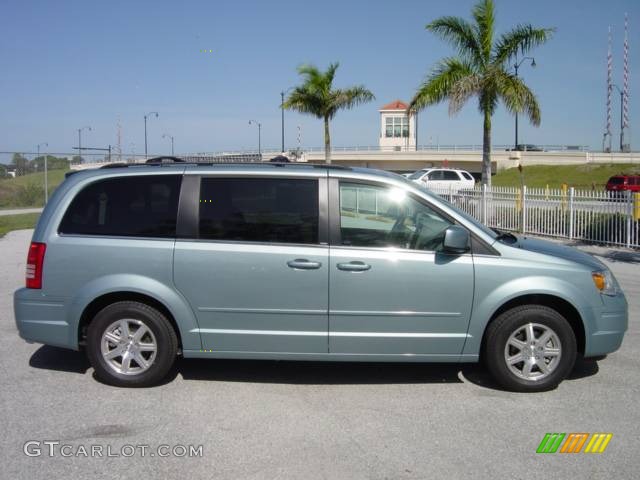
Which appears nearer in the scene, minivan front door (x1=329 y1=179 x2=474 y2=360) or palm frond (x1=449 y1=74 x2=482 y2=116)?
minivan front door (x1=329 y1=179 x2=474 y2=360)

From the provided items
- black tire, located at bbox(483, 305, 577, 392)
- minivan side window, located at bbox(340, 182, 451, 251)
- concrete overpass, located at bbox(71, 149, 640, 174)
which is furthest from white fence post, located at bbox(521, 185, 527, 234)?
concrete overpass, located at bbox(71, 149, 640, 174)

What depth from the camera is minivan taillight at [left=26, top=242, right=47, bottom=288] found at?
5289 mm

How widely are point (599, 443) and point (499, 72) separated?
695 inches

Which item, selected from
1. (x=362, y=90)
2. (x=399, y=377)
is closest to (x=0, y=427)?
(x=399, y=377)

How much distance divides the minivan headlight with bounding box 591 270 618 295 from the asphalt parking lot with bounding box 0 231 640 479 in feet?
2.63

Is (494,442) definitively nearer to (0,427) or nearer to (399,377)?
(399,377)

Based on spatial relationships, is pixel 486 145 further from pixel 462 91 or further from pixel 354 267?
pixel 354 267

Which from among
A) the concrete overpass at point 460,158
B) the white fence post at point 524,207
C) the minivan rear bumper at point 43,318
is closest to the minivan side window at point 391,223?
the minivan rear bumper at point 43,318

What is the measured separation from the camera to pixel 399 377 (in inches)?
223

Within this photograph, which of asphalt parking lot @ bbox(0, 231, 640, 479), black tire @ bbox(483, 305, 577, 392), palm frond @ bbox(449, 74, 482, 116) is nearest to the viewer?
asphalt parking lot @ bbox(0, 231, 640, 479)

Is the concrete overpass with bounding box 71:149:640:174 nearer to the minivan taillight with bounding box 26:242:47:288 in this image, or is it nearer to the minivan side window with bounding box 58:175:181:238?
the minivan side window with bounding box 58:175:181:238

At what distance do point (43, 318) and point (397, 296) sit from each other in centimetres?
288

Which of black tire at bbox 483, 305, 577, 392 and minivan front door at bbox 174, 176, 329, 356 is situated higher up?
minivan front door at bbox 174, 176, 329, 356

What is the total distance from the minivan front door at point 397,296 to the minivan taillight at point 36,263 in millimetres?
2352
